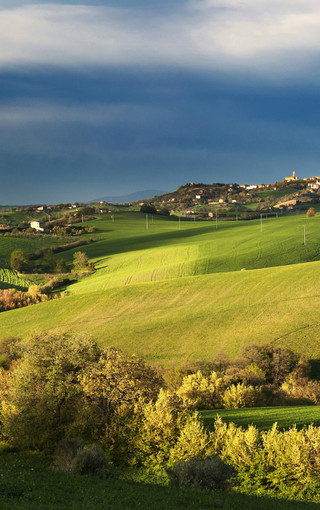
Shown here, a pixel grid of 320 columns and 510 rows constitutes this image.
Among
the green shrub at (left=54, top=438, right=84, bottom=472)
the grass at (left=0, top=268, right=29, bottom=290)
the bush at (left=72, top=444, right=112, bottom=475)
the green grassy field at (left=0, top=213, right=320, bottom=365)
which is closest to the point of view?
the bush at (left=72, top=444, right=112, bottom=475)

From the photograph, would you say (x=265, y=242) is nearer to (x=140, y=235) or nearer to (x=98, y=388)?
(x=140, y=235)

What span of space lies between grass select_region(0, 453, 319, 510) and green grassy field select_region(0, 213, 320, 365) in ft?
58.5

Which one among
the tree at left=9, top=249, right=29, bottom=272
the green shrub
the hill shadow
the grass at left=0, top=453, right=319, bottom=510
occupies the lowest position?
the green shrub

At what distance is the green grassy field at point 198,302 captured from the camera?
47.8 m

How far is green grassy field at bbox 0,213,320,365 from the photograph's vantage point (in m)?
47.8

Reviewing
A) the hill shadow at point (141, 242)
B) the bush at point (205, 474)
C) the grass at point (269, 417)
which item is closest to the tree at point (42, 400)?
the grass at point (269, 417)

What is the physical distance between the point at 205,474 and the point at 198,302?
4168 centimetres

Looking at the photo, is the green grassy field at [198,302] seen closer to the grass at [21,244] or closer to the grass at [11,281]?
the grass at [11,281]

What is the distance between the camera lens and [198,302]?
2356 inches

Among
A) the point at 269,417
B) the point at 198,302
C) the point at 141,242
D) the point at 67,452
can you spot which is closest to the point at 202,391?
the point at 269,417

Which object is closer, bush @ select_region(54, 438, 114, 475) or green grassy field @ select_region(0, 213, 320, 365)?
bush @ select_region(54, 438, 114, 475)

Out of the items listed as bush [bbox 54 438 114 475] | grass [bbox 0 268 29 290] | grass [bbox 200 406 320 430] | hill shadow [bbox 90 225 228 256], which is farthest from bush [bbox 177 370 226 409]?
hill shadow [bbox 90 225 228 256]

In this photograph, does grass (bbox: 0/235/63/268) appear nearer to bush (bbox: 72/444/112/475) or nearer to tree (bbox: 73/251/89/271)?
tree (bbox: 73/251/89/271)

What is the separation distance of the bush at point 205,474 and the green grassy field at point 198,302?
19.5m
